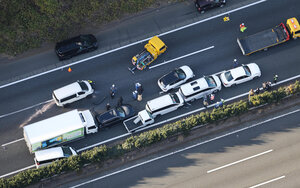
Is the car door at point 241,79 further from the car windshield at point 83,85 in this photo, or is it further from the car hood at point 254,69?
the car windshield at point 83,85

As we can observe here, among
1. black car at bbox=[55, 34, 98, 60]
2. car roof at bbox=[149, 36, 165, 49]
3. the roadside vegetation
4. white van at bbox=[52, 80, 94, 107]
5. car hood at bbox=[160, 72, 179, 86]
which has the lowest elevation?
car hood at bbox=[160, 72, 179, 86]

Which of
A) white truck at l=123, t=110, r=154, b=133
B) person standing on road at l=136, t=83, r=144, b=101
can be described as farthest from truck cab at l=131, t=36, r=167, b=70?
white truck at l=123, t=110, r=154, b=133

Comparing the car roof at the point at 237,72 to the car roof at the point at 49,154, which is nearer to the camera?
the car roof at the point at 49,154

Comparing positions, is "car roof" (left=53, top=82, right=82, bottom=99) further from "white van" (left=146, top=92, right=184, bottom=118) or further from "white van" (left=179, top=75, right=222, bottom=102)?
"white van" (left=179, top=75, right=222, bottom=102)

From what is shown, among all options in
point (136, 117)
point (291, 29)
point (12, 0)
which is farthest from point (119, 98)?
point (291, 29)

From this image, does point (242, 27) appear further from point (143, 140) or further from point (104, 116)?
point (104, 116)

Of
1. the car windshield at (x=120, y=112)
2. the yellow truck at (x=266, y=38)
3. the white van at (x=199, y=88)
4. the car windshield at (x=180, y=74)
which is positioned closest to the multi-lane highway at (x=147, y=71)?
the yellow truck at (x=266, y=38)
